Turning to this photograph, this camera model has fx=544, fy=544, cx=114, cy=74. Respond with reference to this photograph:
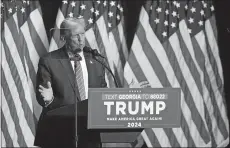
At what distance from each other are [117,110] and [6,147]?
275cm

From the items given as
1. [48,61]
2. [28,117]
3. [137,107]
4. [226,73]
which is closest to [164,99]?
[137,107]

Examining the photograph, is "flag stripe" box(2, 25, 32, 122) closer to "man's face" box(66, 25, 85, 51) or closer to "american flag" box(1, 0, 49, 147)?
"american flag" box(1, 0, 49, 147)

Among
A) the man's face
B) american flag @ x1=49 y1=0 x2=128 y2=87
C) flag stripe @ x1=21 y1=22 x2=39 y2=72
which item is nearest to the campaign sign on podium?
the man's face

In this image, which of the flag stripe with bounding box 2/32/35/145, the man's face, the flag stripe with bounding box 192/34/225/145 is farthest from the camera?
the flag stripe with bounding box 192/34/225/145

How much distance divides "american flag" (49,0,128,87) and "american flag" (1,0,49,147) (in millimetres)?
312

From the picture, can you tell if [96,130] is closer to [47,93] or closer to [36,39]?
[47,93]

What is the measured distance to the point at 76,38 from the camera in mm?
4008

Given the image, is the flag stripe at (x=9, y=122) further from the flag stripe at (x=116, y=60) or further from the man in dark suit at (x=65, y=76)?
the man in dark suit at (x=65, y=76)

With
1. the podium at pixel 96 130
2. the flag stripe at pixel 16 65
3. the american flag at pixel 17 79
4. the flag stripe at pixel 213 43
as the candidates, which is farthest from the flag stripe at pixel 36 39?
the podium at pixel 96 130

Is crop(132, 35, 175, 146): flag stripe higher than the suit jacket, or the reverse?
the suit jacket

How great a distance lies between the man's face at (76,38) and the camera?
391 centimetres

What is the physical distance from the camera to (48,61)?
13.8 ft

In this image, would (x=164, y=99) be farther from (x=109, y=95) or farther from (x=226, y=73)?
(x=226, y=73)

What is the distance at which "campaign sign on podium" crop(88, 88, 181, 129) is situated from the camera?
3145 mm
